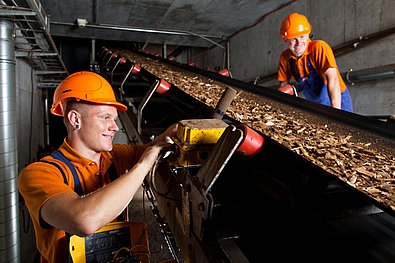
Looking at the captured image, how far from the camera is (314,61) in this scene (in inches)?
95.6

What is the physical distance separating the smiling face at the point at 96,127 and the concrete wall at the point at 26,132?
11.0 feet

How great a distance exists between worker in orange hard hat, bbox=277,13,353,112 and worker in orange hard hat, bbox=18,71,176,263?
158 cm

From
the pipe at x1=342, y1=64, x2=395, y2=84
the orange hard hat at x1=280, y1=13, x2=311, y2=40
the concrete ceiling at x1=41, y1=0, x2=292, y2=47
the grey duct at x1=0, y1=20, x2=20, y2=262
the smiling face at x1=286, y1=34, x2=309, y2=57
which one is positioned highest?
the concrete ceiling at x1=41, y1=0, x2=292, y2=47

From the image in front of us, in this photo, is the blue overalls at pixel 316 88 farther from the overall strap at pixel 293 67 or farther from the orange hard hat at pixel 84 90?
the orange hard hat at pixel 84 90

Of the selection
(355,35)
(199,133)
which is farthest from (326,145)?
(355,35)

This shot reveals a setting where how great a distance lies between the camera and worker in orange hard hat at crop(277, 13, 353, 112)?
225 centimetres

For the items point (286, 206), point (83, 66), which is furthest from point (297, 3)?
point (83, 66)

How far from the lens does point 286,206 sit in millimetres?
957

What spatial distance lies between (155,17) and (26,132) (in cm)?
290

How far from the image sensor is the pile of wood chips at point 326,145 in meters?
0.83

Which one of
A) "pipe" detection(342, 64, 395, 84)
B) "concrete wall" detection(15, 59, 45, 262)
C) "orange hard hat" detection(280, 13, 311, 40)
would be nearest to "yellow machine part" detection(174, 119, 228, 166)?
"orange hard hat" detection(280, 13, 311, 40)

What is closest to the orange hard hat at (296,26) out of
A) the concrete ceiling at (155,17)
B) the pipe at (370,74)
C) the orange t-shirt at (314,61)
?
the orange t-shirt at (314,61)

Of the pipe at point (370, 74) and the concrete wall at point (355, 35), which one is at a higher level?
the concrete wall at point (355, 35)

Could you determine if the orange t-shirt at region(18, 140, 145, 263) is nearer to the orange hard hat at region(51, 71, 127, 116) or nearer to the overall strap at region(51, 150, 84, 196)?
the overall strap at region(51, 150, 84, 196)
